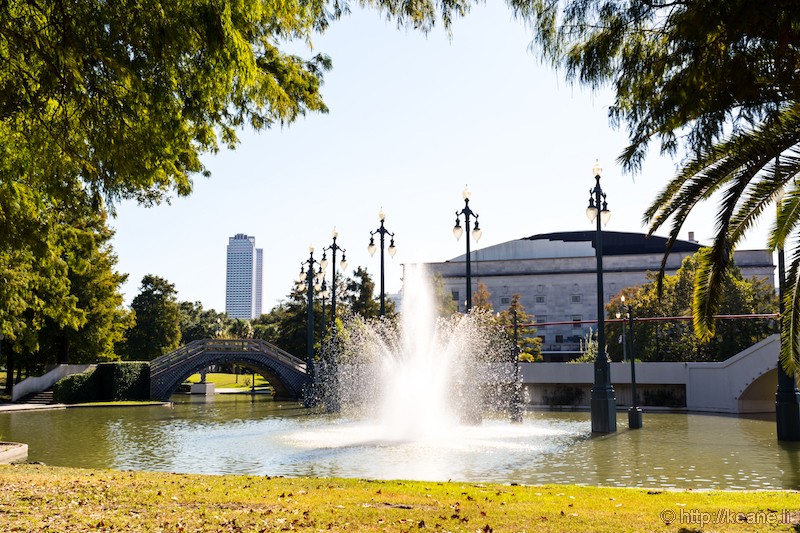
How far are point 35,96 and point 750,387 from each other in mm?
33736

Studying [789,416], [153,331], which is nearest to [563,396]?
[789,416]

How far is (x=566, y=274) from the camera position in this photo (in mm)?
82875

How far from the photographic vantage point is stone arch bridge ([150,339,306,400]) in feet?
158

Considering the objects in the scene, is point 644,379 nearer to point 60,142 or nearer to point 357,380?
point 357,380

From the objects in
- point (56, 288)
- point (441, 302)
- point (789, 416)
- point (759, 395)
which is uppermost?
point (441, 302)

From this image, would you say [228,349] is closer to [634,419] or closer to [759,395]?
[634,419]

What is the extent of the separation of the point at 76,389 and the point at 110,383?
218 cm

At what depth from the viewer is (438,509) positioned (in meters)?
8.90

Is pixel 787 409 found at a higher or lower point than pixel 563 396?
higher

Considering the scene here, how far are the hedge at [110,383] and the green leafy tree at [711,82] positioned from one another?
1612 inches

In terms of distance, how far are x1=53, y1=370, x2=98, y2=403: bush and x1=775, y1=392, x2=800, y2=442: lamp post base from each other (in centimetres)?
3715

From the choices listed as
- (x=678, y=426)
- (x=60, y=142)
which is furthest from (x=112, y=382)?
(x=60, y=142)

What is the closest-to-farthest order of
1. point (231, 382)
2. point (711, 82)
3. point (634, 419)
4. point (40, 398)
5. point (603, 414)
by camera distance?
1. point (711, 82)
2. point (603, 414)
3. point (634, 419)
4. point (40, 398)
5. point (231, 382)

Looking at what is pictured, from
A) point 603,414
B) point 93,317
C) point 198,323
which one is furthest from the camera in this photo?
point 198,323
